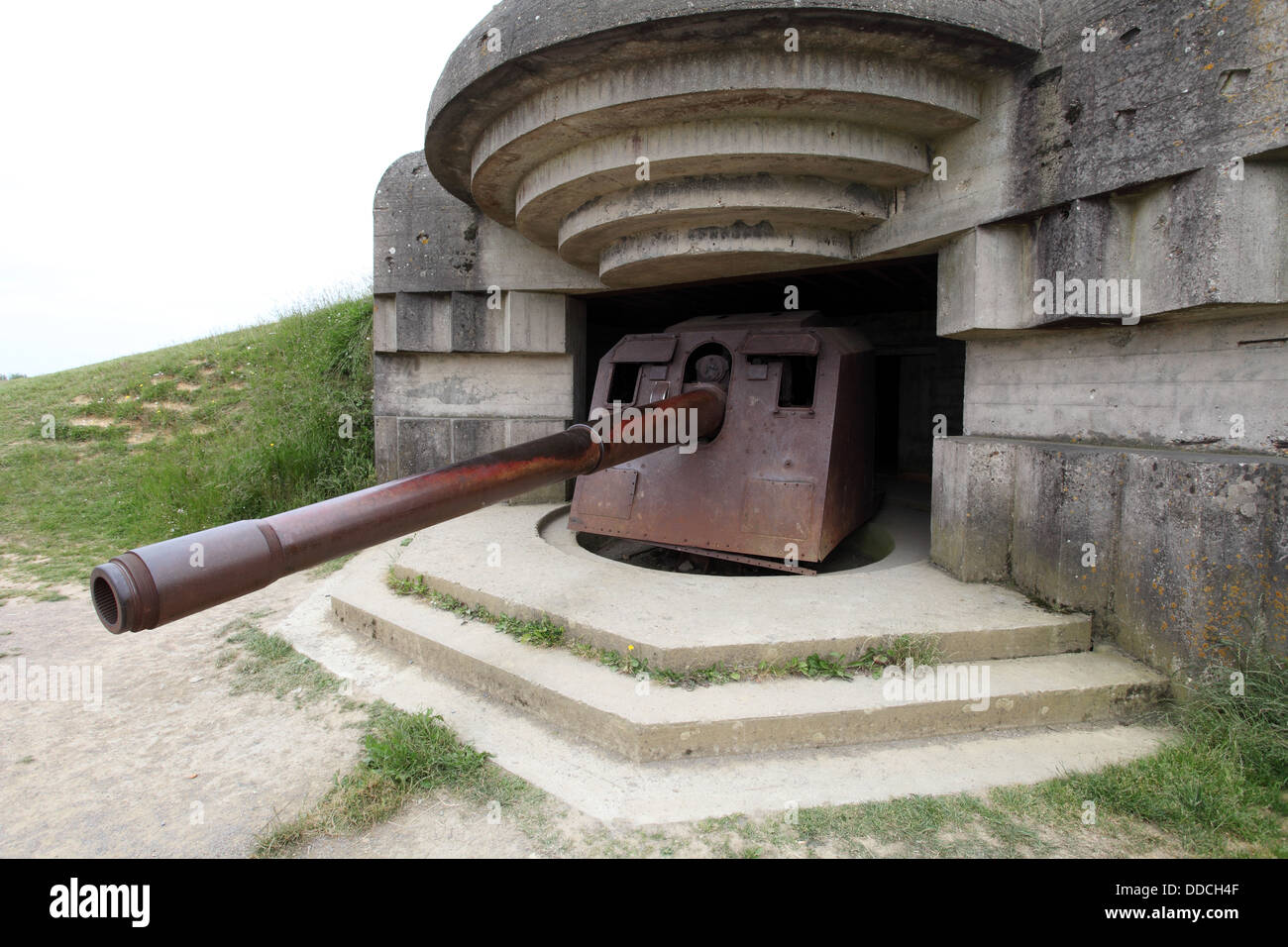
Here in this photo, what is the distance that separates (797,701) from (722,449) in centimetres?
202

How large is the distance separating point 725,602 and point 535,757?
3.71 feet

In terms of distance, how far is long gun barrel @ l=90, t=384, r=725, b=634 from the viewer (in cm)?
154

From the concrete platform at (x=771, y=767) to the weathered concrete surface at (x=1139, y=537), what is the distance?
0.50 meters

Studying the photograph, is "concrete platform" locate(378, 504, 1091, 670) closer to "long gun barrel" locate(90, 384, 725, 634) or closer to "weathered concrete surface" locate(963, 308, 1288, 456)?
"long gun barrel" locate(90, 384, 725, 634)

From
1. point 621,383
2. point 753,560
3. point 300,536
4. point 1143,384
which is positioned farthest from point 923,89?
point 300,536

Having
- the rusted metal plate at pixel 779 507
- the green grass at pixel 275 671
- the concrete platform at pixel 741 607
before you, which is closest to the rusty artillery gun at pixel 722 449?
the rusted metal plate at pixel 779 507

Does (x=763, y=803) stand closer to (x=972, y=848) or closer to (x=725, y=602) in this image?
(x=972, y=848)

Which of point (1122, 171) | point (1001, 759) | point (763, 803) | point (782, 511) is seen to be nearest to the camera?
point (763, 803)

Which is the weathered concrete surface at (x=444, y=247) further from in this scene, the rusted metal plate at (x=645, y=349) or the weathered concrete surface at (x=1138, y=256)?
the weathered concrete surface at (x=1138, y=256)

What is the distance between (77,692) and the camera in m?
3.05

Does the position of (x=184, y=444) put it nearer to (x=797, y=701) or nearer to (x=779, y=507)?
(x=779, y=507)

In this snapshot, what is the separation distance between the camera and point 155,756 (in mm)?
2518

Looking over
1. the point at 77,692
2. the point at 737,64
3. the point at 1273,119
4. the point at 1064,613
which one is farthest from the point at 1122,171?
the point at 77,692
